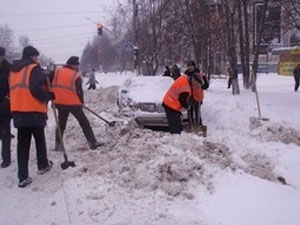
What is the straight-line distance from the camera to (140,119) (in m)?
13.1

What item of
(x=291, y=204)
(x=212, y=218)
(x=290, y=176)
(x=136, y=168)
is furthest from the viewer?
Result: (x=290, y=176)

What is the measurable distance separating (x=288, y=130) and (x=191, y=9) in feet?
41.1

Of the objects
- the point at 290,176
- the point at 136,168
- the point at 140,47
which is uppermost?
the point at 140,47

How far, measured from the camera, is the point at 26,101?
7020 millimetres

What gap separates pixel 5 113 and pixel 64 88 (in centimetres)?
115

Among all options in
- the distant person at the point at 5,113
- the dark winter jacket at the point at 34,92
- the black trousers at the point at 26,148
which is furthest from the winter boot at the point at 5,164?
the dark winter jacket at the point at 34,92

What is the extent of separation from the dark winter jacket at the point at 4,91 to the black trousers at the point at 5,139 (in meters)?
0.13

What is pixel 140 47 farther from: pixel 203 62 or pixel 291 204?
pixel 291 204

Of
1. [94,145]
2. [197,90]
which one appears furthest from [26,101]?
[197,90]

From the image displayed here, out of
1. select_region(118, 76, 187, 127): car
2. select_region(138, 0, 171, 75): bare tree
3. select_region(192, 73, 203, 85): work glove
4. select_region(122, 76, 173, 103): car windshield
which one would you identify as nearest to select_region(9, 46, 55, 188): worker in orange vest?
select_region(192, 73, 203, 85): work glove

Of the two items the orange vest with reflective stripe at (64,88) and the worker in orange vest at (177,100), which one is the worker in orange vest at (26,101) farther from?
the worker in orange vest at (177,100)

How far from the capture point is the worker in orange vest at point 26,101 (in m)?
7.00

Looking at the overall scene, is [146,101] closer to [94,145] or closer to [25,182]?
[94,145]

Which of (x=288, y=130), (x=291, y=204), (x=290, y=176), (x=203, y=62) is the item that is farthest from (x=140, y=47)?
(x=291, y=204)
